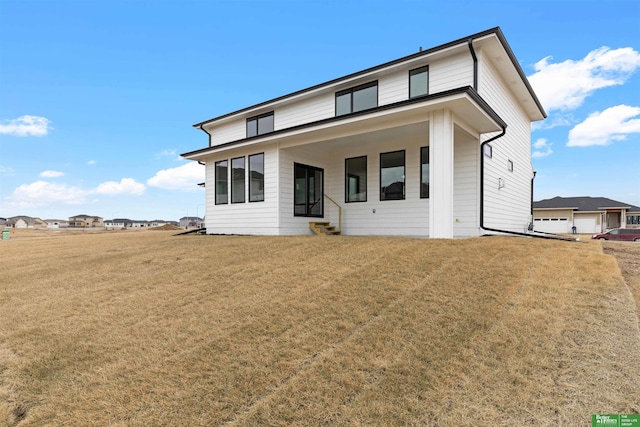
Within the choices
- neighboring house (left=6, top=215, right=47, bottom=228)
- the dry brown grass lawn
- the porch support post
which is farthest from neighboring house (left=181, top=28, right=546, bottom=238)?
neighboring house (left=6, top=215, right=47, bottom=228)

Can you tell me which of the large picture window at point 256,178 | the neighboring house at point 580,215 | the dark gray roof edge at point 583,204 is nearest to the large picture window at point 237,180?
the large picture window at point 256,178

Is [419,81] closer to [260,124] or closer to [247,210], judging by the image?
[260,124]

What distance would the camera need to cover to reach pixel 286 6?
10.9 m

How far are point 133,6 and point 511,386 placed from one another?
14.4 metres

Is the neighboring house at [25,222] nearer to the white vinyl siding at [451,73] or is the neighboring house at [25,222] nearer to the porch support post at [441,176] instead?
the white vinyl siding at [451,73]

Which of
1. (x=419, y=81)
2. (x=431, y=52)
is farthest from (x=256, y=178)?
(x=431, y=52)

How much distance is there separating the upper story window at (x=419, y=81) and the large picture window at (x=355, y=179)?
104 inches

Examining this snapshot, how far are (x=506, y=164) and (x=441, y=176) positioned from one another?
5.15 metres

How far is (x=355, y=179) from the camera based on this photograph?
1137 cm

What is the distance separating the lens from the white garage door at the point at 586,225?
2733 cm

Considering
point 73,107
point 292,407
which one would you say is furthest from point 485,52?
point 73,107

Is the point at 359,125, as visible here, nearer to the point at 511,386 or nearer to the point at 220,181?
the point at 220,181

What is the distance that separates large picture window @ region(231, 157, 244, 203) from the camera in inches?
471

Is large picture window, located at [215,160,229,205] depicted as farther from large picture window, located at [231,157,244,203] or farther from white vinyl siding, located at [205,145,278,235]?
large picture window, located at [231,157,244,203]
